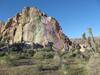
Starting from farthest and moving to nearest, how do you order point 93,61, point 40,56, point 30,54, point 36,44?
point 36,44
point 30,54
point 40,56
point 93,61

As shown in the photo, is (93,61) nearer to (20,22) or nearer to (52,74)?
(52,74)

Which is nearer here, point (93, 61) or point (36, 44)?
point (93, 61)

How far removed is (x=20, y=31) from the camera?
72688 mm

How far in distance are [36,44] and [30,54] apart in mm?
17173

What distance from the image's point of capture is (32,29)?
72.8 metres

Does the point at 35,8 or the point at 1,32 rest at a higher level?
the point at 35,8

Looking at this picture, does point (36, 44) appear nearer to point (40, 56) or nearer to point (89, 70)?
point (40, 56)

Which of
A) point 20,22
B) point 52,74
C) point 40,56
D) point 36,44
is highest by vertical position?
point 20,22

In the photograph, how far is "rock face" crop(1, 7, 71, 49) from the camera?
234 ft

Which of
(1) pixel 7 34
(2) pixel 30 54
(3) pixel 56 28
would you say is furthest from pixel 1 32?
(2) pixel 30 54

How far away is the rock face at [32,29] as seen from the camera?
71312 mm

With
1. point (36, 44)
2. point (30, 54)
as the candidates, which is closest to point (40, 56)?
point (30, 54)

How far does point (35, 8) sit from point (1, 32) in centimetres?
956

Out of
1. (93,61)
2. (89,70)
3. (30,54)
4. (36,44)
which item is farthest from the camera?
(36,44)
